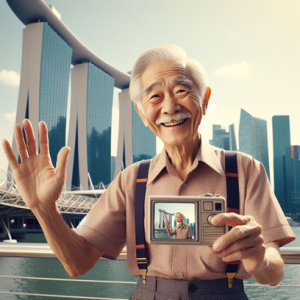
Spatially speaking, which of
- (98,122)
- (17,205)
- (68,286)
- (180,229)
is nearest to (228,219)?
(180,229)

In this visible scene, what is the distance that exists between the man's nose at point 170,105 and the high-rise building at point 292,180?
121 feet

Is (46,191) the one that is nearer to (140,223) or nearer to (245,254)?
(140,223)

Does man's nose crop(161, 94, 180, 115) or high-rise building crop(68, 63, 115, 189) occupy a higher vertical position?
high-rise building crop(68, 63, 115, 189)

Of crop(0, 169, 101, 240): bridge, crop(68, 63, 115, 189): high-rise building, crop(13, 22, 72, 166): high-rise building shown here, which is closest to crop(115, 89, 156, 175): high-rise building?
crop(68, 63, 115, 189): high-rise building

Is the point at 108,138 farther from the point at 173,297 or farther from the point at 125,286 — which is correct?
the point at 173,297

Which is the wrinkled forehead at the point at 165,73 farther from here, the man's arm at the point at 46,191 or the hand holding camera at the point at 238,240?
the hand holding camera at the point at 238,240

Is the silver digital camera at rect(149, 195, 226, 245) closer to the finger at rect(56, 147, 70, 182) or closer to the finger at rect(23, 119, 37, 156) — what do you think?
the finger at rect(56, 147, 70, 182)

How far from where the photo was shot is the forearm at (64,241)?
94cm

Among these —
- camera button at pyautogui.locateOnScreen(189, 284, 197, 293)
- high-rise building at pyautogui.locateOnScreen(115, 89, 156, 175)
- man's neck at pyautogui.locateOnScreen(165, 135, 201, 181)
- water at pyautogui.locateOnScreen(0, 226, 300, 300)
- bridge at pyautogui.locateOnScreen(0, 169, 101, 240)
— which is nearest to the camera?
camera button at pyautogui.locateOnScreen(189, 284, 197, 293)

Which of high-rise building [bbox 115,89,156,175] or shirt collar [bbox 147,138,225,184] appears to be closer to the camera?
shirt collar [bbox 147,138,225,184]

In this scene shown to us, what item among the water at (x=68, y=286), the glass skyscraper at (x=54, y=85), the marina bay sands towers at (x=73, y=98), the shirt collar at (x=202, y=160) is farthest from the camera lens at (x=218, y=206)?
the glass skyscraper at (x=54, y=85)

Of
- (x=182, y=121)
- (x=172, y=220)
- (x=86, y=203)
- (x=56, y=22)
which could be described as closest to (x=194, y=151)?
(x=182, y=121)

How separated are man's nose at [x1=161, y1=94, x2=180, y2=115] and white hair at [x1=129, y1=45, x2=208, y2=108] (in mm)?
85

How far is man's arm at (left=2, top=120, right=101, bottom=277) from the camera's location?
0.92 metres
